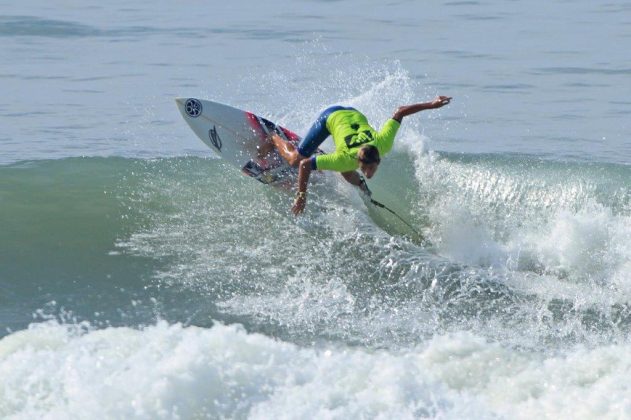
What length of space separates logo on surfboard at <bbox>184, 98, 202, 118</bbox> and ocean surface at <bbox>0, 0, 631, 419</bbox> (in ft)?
3.22

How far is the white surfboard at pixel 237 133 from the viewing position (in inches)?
473

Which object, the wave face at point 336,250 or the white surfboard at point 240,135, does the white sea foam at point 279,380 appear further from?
the white surfboard at point 240,135

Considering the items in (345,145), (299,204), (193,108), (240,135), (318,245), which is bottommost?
(318,245)

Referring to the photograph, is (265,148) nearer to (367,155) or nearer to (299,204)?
(299,204)

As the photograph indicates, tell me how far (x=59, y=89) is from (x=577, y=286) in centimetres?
1232

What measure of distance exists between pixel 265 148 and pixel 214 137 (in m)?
0.66

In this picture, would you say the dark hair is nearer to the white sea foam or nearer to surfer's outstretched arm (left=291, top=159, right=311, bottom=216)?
surfer's outstretched arm (left=291, top=159, right=311, bottom=216)

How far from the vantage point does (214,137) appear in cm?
1227

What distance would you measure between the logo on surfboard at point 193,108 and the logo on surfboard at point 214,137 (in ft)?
0.77

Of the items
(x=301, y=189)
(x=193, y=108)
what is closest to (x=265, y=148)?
(x=193, y=108)

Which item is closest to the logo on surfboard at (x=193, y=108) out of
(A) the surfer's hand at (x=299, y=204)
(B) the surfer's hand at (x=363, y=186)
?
(B) the surfer's hand at (x=363, y=186)

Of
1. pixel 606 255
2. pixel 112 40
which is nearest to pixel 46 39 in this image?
pixel 112 40

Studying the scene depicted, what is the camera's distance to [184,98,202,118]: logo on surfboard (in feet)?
40.2

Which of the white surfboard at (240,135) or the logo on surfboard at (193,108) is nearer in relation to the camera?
the white surfboard at (240,135)
